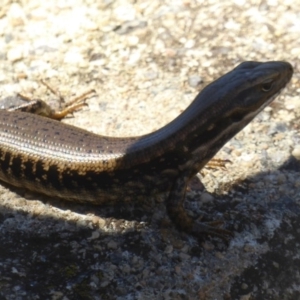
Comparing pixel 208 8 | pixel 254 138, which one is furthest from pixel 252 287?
pixel 208 8

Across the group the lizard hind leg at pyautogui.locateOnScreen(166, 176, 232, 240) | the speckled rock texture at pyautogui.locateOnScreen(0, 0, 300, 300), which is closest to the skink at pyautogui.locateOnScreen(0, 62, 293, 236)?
the lizard hind leg at pyautogui.locateOnScreen(166, 176, 232, 240)

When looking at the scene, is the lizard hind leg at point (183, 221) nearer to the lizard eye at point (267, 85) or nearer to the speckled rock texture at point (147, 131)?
the speckled rock texture at point (147, 131)

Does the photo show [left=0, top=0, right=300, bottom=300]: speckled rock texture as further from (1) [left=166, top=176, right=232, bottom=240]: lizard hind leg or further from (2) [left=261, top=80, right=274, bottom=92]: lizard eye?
(2) [left=261, top=80, right=274, bottom=92]: lizard eye

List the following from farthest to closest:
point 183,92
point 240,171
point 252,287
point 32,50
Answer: point 32,50 → point 183,92 → point 240,171 → point 252,287

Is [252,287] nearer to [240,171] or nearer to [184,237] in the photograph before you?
[184,237]

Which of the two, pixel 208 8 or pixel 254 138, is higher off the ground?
pixel 208 8

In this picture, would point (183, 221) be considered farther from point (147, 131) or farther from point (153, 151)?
point (147, 131)
